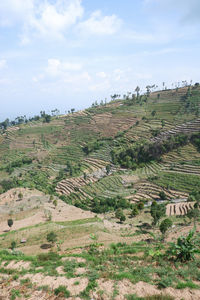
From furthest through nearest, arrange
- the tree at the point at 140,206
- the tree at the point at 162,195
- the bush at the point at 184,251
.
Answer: the tree at the point at 162,195
the tree at the point at 140,206
the bush at the point at 184,251

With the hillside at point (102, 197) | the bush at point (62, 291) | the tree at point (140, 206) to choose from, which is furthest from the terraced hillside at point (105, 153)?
the bush at point (62, 291)

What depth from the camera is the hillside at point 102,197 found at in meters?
10.2

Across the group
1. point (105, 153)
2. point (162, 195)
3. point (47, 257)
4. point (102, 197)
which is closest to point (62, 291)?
point (47, 257)

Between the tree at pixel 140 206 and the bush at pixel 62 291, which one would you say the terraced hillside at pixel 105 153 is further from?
the bush at pixel 62 291

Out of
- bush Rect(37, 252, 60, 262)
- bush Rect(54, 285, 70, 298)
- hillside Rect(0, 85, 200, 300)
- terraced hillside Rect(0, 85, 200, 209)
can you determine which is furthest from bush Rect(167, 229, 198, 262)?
terraced hillside Rect(0, 85, 200, 209)

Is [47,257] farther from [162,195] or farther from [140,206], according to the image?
[162,195]

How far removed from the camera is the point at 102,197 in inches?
1903

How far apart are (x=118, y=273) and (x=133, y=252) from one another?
3504 mm

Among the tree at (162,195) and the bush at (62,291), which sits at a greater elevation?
the bush at (62,291)

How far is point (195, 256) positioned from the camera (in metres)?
12.3

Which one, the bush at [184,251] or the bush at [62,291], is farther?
the bush at [184,251]

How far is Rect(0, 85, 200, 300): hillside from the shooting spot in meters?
10.2

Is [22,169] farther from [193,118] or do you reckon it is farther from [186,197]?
[193,118]

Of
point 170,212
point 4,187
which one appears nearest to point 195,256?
point 170,212
